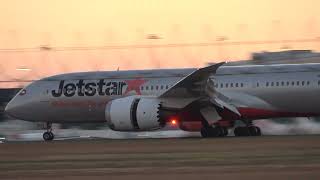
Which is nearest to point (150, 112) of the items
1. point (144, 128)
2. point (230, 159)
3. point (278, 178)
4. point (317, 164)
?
point (144, 128)

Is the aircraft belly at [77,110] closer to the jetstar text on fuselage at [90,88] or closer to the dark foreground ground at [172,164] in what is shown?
the jetstar text on fuselage at [90,88]

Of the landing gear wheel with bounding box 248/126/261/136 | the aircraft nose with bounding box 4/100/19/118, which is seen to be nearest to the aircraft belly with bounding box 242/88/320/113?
the landing gear wheel with bounding box 248/126/261/136

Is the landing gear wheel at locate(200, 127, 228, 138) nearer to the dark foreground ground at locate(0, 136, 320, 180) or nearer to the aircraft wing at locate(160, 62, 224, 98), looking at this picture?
the aircraft wing at locate(160, 62, 224, 98)

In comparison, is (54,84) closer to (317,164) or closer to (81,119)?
(81,119)

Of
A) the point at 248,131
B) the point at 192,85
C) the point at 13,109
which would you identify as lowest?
the point at 248,131

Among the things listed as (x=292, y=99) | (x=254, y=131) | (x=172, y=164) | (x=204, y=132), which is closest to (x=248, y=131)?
(x=254, y=131)

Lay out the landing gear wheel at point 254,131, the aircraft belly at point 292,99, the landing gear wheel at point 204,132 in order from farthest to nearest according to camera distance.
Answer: the landing gear wheel at point 254,131 → the landing gear wheel at point 204,132 → the aircraft belly at point 292,99

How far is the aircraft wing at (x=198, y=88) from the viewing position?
2894cm

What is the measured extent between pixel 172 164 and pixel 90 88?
17.6m

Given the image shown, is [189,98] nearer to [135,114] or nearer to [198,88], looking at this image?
[198,88]

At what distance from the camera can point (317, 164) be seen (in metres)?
14.0

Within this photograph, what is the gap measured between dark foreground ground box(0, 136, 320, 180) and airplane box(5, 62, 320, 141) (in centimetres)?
874

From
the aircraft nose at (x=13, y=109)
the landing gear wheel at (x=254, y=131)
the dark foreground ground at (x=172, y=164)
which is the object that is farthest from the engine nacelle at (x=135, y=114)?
the dark foreground ground at (x=172, y=164)

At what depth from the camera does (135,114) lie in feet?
94.8
